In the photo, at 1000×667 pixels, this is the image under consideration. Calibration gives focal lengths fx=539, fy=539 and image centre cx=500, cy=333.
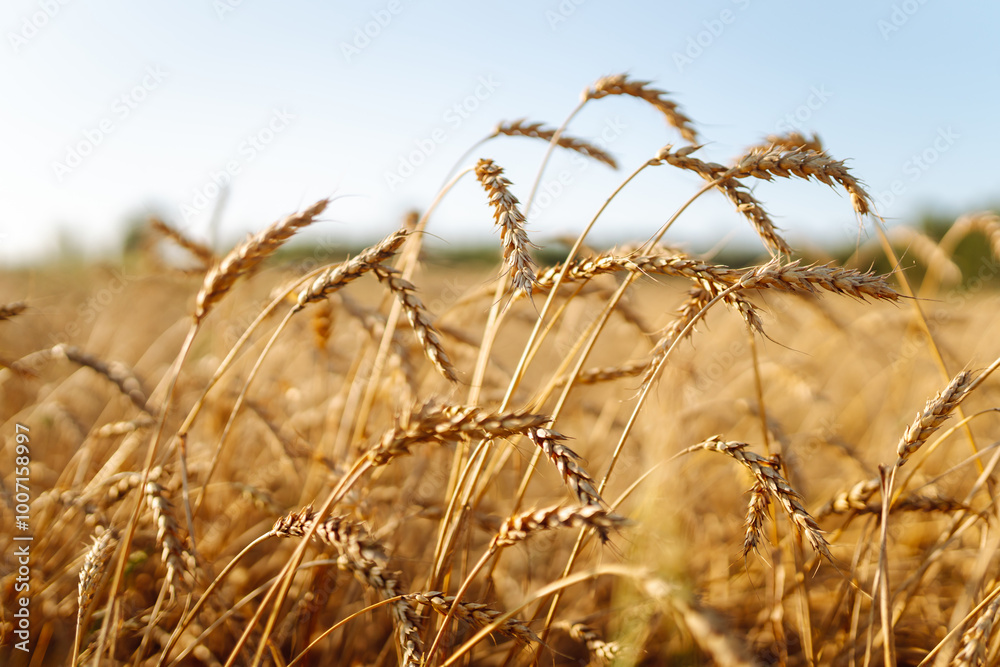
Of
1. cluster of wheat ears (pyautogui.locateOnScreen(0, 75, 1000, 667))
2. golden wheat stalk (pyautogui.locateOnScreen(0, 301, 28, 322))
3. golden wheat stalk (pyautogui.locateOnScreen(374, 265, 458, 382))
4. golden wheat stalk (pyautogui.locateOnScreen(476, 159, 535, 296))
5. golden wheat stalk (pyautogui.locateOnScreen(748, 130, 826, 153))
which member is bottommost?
cluster of wheat ears (pyautogui.locateOnScreen(0, 75, 1000, 667))

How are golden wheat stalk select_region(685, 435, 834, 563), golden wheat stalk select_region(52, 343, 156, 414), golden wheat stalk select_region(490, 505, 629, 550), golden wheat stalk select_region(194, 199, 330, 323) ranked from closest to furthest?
1. golden wheat stalk select_region(490, 505, 629, 550)
2. golden wheat stalk select_region(685, 435, 834, 563)
3. golden wheat stalk select_region(194, 199, 330, 323)
4. golden wheat stalk select_region(52, 343, 156, 414)

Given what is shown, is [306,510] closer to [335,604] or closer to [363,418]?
[363,418]

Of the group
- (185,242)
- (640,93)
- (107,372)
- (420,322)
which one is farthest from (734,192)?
(185,242)

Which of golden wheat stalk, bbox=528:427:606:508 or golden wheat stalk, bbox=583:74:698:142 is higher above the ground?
golden wheat stalk, bbox=583:74:698:142

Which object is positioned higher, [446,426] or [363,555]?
[446,426]

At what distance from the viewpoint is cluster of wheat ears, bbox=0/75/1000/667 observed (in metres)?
1.16

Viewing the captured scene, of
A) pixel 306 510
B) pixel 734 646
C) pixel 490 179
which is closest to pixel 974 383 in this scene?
pixel 734 646

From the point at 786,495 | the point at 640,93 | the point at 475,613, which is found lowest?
the point at 475,613

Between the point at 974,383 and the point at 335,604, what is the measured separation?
233 cm

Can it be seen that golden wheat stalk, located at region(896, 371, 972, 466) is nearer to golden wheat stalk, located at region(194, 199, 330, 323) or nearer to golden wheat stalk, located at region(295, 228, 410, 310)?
golden wheat stalk, located at region(295, 228, 410, 310)

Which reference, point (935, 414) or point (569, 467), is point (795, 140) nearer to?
point (935, 414)

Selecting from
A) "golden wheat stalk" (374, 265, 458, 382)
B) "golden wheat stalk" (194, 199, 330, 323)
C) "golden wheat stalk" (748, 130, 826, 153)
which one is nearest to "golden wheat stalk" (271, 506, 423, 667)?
"golden wheat stalk" (374, 265, 458, 382)

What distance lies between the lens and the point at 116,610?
5.00ft

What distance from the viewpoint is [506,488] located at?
405 cm
